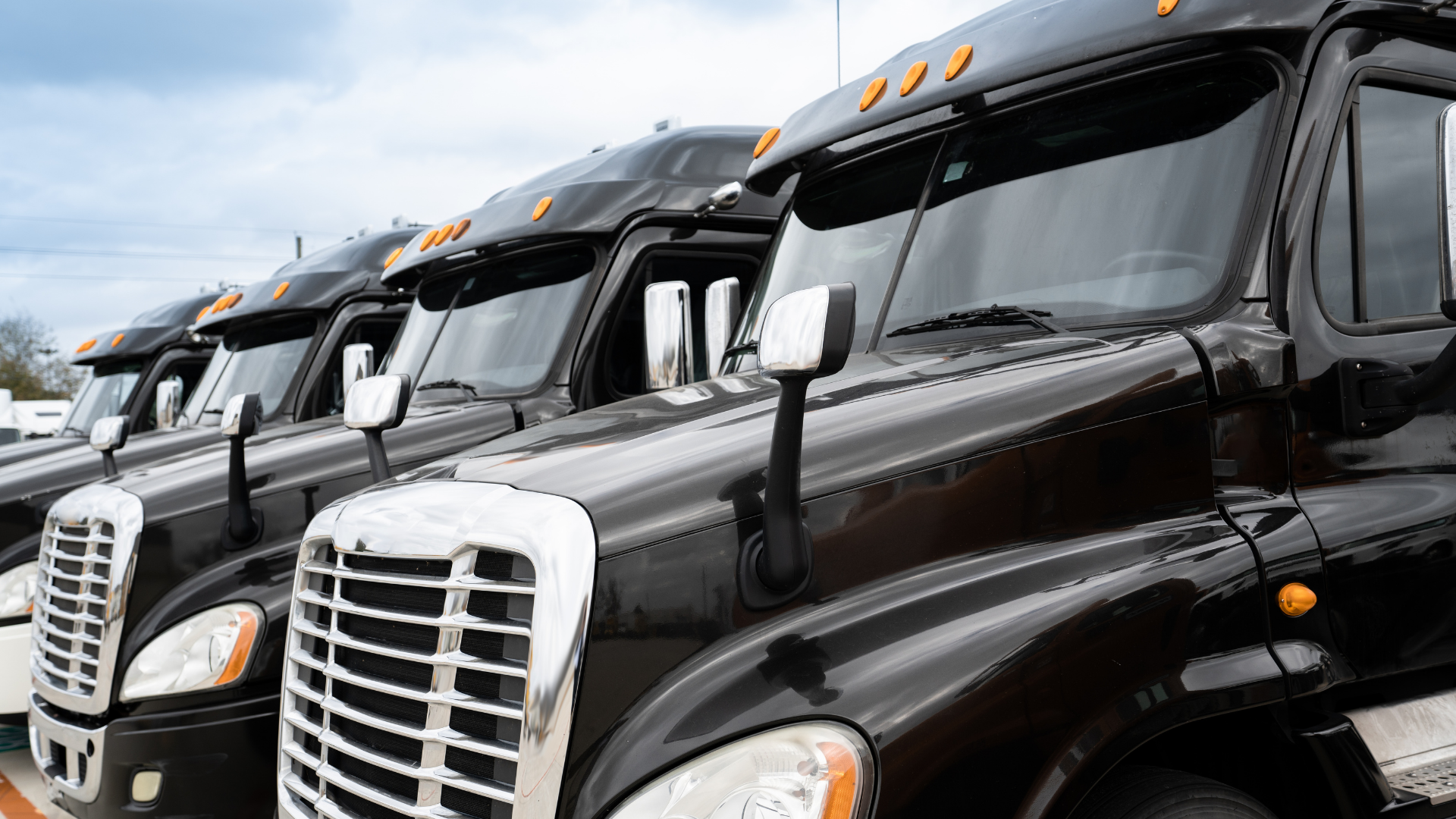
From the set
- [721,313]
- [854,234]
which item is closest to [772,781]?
[854,234]

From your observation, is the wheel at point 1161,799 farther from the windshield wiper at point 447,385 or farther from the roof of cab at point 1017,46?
the windshield wiper at point 447,385

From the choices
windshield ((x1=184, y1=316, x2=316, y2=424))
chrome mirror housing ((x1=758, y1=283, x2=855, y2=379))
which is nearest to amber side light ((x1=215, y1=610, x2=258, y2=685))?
chrome mirror housing ((x1=758, y1=283, x2=855, y2=379))

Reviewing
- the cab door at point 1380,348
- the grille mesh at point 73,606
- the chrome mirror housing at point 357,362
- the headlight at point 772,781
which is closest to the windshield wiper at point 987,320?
the cab door at point 1380,348

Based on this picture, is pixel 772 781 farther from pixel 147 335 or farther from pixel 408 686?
pixel 147 335

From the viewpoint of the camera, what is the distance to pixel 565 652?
1.81 m

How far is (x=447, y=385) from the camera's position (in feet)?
16.8

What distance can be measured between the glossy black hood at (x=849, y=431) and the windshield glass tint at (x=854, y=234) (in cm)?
66

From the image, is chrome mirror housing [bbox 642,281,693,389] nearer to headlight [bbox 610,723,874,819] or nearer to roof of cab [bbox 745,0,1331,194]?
roof of cab [bbox 745,0,1331,194]

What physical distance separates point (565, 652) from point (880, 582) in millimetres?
602

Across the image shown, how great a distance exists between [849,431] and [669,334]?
1.76 metres

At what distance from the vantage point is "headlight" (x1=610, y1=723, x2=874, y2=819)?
173 centimetres

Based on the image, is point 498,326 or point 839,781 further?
point 498,326

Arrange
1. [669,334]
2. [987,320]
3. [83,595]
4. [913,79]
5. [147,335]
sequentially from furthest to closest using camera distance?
[147,335] → [83,595] → [669,334] → [913,79] → [987,320]

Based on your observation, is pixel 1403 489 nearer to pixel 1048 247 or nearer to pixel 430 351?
pixel 1048 247
